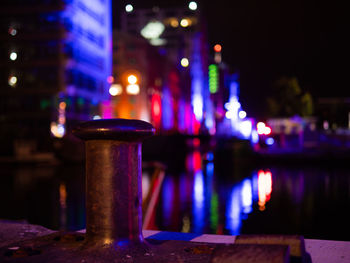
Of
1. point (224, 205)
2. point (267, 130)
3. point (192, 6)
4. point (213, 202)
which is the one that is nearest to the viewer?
point (224, 205)

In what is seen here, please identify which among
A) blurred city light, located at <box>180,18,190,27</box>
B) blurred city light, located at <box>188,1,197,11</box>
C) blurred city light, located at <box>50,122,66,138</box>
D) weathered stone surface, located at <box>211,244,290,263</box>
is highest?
blurred city light, located at <box>188,1,197,11</box>

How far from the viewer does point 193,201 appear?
9.81 m

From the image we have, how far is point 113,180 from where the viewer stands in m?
3.15

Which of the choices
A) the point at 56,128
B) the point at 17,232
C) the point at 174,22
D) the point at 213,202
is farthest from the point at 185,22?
the point at 17,232

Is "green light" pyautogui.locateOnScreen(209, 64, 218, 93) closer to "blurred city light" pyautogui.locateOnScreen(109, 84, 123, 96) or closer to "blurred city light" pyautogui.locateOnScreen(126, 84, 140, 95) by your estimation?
"blurred city light" pyautogui.locateOnScreen(126, 84, 140, 95)

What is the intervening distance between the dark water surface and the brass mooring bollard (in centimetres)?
353

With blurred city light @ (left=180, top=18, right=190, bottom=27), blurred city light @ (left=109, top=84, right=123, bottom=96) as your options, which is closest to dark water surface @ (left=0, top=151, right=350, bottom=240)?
blurred city light @ (left=109, top=84, right=123, bottom=96)

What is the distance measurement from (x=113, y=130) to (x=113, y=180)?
0.36 m

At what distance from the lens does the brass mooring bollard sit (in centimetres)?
311

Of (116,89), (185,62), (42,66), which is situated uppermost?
(185,62)

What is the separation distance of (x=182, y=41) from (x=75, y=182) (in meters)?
133

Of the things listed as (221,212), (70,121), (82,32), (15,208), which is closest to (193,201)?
(221,212)

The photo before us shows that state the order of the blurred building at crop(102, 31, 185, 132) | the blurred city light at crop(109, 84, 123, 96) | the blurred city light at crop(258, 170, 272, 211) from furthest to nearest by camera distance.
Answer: the blurred building at crop(102, 31, 185, 132), the blurred city light at crop(109, 84, 123, 96), the blurred city light at crop(258, 170, 272, 211)

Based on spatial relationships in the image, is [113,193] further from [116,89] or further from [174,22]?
[174,22]
